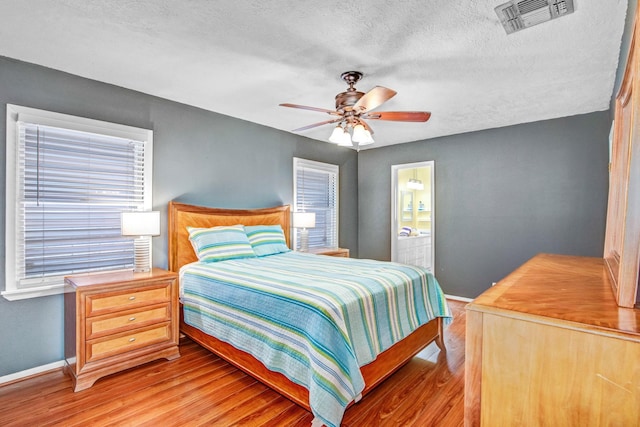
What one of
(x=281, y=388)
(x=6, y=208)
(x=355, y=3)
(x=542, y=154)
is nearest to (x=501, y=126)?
(x=542, y=154)

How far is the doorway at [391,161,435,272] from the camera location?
5234 millimetres

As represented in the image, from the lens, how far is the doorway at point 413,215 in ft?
17.2

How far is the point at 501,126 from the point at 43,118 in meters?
5.17

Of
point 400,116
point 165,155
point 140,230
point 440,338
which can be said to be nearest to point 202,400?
point 140,230

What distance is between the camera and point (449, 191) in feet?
15.9

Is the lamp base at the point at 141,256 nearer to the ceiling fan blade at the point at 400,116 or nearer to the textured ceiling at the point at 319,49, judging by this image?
the textured ceiling at the point at 319,49

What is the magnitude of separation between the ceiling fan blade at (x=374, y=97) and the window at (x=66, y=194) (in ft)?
7.39

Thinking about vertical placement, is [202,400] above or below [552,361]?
below

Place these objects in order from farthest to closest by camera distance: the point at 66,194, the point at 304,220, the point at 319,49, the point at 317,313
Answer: the point at 304,220, the point at 66,194, the point at 319,49, the point at 317,313

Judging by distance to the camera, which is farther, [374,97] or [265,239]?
[265,239]

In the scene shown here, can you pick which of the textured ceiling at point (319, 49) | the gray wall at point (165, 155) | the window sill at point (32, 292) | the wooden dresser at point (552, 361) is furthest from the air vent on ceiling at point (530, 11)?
the window sill at point (32, 292)

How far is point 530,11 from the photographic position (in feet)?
6.18

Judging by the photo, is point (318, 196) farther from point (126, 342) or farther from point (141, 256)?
point (126, 342)

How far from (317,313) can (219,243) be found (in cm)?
186
